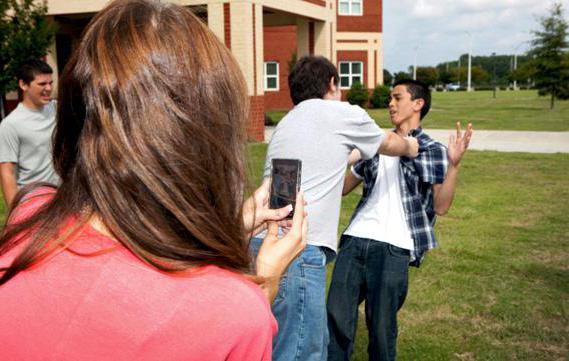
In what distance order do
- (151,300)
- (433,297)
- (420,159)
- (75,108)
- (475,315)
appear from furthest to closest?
(433,297) → (475,315) → (420,159) → (75,108) → (151,300)

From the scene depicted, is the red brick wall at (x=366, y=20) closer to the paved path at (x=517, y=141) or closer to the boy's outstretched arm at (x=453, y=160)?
the paved path at (x=517, y=141)

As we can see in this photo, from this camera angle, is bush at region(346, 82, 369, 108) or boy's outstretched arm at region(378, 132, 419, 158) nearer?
boy's outstretched arm at region(378, 132, 419, 158)

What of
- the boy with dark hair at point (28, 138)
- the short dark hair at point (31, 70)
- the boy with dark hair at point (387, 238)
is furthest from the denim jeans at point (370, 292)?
the short dark hair at point (31, 70)

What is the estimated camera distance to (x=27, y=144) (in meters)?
4.84

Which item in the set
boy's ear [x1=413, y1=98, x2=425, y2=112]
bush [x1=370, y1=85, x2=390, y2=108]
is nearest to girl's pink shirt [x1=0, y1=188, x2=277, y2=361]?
boy's ear [x1=413, y1=98, x2=425, y2=112]

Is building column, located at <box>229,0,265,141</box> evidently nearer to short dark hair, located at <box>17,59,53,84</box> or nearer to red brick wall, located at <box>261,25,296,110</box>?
short dark hair, located at <box>17,59,53,84</box>

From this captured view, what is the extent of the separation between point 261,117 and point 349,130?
1513 centimetres

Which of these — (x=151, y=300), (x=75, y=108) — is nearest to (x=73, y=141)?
(x=75, y=108)

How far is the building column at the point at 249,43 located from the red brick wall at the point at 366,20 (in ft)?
70.2

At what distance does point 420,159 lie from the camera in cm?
343

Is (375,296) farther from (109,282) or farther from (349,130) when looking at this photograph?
(109,282)

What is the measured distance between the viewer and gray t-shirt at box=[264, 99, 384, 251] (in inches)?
120

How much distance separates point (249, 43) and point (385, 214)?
14.0 m

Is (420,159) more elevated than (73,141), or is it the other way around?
(73,141)
